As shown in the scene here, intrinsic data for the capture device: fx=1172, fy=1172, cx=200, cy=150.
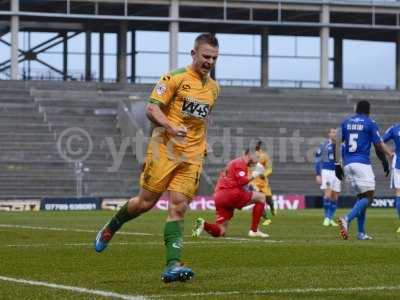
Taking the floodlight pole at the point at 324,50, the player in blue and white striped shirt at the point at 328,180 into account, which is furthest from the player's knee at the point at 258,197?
the floodlight pole at the point at 324,50

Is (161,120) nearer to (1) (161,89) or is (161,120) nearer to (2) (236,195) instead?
(1) (161,89)

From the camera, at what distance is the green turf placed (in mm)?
9414

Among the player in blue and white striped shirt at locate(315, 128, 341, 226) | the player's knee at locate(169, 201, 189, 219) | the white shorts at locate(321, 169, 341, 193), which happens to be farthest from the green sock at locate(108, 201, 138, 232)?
the white shorts at locate(321, 169, 341, 193)

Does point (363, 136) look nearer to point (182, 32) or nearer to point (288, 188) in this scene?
point (288, 188)

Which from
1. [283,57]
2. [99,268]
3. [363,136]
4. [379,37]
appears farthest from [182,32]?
[99,268]

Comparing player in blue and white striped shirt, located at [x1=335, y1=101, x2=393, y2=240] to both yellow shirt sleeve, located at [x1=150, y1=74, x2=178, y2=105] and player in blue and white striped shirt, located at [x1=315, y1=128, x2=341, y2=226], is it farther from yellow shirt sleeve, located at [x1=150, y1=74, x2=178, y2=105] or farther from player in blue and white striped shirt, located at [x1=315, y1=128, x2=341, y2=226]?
yellow shirt sleeve, located at [x1=150, y1=74, x2=178, y2=105]

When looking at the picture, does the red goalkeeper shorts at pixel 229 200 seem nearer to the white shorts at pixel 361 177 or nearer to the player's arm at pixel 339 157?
the player's arm at pixel 339 157

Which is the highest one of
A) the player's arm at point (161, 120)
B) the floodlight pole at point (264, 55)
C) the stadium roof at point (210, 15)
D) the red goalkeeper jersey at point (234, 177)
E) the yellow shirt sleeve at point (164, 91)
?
the stadium roof at point (210, 15)

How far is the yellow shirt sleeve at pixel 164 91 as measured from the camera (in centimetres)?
1054

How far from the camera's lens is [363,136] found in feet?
61.4

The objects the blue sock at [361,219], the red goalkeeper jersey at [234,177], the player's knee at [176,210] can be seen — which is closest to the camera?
the player's knee at [176,210]

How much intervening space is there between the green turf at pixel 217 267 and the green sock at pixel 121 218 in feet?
1.40

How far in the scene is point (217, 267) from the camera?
11867 mm

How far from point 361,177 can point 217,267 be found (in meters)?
7.08
